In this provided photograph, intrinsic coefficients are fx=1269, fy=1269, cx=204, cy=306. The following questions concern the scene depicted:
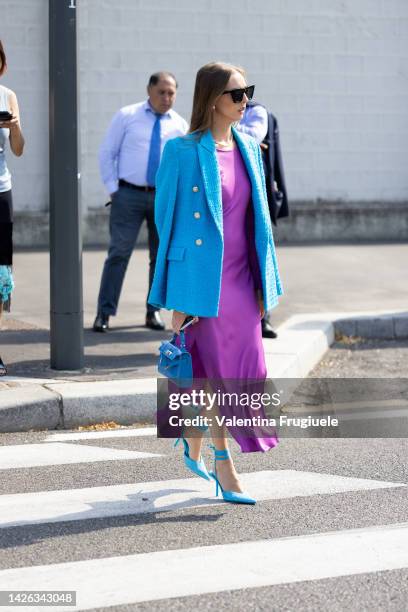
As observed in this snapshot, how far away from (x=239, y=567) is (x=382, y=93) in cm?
1166

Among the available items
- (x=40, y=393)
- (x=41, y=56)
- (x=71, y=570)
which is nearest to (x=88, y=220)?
(x=41, y=56)

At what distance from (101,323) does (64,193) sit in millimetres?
1879

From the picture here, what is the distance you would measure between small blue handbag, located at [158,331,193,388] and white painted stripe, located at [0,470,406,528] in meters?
0.53

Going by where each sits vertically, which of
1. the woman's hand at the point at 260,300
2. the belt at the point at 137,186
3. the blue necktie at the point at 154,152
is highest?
the blue necktie at the point at 154,152

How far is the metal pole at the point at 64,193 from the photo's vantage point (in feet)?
24.5

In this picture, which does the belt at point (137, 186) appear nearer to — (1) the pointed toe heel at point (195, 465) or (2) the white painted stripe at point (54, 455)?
(2) the white painted stripe at point (54, 455)

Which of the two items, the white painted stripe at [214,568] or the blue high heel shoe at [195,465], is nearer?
the white painted stripe at [214,568]

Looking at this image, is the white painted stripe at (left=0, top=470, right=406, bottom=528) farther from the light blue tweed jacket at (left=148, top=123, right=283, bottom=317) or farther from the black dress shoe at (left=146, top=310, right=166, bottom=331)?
the black dress shoe at (left=146, top=310, right=166, bottom=331)

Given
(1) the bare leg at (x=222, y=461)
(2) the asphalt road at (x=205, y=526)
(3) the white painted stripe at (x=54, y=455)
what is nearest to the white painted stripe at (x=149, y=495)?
(2) the asphalt road at (x=205, y=526)

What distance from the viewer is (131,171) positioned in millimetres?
9305

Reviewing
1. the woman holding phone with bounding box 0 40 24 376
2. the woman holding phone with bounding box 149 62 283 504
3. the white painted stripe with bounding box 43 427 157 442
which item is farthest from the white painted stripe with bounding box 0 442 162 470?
the woman holding phone with bounding box 0 40 24 376

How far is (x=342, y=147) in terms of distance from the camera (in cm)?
1528

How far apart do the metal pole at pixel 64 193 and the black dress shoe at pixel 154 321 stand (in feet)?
5.69

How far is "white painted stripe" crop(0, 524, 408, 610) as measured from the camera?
421cm
